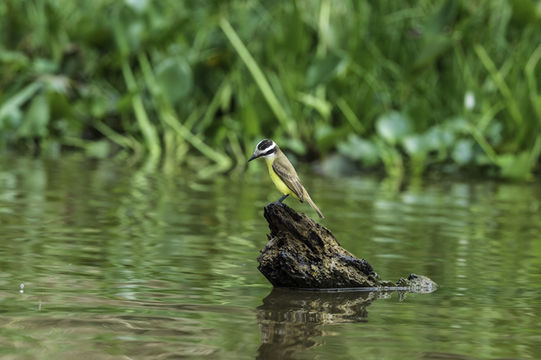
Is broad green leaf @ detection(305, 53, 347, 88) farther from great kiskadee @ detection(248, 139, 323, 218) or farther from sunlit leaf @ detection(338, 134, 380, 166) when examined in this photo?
great kiskadee @ detection(248, 139, 323, 218)

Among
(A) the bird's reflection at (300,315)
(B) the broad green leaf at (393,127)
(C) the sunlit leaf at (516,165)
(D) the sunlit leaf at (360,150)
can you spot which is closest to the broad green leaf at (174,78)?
(D) the sunlit leaf at (360,150)

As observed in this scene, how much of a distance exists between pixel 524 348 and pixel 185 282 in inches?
51.8

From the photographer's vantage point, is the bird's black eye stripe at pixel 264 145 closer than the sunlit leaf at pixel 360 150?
Yes

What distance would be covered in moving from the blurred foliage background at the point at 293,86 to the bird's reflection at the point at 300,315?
4759 millimetres

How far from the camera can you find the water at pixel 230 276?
2625mm

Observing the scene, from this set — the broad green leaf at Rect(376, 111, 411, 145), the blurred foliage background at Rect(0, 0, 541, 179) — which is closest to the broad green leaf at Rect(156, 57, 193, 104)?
the blurred foliage background at Rect(0, 0, 541, 179)

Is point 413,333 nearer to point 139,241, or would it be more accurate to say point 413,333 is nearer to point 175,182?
point 139,241

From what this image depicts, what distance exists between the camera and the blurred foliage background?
344 inches

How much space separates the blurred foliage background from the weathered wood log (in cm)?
459

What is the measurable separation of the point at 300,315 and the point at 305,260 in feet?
1.50

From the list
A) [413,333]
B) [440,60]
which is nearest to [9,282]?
[413,333]

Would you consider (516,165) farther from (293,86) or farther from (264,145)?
(264,145)

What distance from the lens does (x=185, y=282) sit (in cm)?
349

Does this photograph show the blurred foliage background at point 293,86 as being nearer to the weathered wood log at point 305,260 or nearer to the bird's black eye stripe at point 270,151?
the bird's black eye stripe at point 270,151
